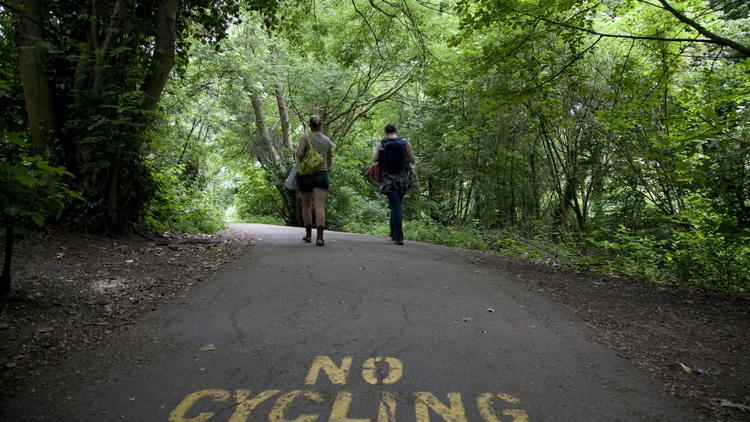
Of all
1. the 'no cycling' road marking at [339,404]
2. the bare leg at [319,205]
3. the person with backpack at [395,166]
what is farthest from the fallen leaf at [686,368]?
the person with backpack at [395,166]

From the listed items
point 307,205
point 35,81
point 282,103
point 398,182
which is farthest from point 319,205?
point 282,103

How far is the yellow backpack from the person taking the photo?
7816 mm

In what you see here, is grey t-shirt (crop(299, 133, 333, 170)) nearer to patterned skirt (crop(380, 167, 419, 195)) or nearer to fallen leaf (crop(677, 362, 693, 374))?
patterned skirt (crop(380, 167, 419, 195))

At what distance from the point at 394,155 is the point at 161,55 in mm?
4188

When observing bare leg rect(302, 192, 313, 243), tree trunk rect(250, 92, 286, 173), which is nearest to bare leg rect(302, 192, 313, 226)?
bare leg rect(302, 192, 313, 243)

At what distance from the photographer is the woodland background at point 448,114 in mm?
6109

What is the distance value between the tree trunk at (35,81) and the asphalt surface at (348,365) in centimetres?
340

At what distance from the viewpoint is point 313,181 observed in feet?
26.5

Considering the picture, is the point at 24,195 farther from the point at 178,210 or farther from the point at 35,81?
the point at 178,210

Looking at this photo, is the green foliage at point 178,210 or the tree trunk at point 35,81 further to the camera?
the green foliage at point 178,210

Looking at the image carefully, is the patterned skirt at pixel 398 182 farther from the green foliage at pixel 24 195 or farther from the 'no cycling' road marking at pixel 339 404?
the 'no cycling' road marking at pixel 339 404

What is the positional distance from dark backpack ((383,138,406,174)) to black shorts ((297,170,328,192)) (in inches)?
51.7

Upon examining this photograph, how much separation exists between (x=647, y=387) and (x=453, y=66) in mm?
10559

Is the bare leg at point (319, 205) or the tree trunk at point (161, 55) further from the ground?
the tree trunk at point (161, 55)
